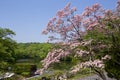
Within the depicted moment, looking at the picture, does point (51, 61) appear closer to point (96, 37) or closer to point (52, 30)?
point (52, 30)

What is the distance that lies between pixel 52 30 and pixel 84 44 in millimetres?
1291

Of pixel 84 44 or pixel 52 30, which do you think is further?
pixel 52 30

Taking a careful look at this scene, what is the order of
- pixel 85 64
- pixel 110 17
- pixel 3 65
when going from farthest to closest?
pixel 3 65 < pixel 110 17 < pixel 85 64

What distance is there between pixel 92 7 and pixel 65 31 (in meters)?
1.16

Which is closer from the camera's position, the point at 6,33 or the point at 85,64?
the point at 85,64

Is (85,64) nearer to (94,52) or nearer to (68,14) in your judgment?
(94,52)

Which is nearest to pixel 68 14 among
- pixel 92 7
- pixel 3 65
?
pixel 92 7

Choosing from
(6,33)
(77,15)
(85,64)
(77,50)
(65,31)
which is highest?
(6,33)

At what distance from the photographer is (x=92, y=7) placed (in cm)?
747

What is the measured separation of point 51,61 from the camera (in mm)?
7230

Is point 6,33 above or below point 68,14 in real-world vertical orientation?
above

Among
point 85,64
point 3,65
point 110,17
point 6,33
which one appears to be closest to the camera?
point 85,64

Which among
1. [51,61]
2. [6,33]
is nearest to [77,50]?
[51,61]

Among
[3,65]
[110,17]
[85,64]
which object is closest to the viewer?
[85,64]
